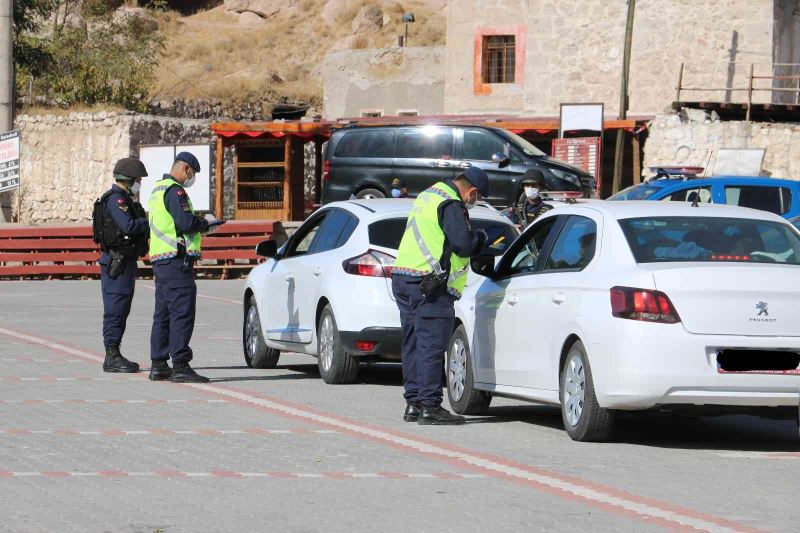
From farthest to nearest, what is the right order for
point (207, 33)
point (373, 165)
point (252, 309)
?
1. point (207, 33)
2. point (373, 165)
3. point (252, 309)

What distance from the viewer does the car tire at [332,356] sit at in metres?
14.7

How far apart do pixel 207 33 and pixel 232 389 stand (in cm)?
7443

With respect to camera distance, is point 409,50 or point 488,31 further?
point 409,50

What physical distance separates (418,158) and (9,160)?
789 centimetres

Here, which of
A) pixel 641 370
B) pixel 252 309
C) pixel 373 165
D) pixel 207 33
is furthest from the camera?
pixel 207 33

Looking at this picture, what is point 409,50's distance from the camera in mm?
56312

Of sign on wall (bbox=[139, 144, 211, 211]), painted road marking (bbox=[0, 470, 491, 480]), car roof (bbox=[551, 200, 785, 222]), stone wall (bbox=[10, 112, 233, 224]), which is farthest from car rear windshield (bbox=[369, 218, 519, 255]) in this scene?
stone wall (bbox=[10, 112, 233, 224])

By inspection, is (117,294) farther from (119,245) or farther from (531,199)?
(531,199)

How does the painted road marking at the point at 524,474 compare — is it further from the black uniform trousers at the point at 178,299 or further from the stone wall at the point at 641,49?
the stone wall at the point at 641,49

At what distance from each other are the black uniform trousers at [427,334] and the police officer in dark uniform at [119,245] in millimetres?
4402

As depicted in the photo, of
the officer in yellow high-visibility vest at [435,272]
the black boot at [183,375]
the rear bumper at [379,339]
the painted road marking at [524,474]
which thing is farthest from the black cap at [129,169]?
the officer in yellow high-visibility vest at [435,272]

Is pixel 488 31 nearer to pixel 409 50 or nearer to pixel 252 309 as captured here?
pixel 409 50

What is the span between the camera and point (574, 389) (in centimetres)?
1098

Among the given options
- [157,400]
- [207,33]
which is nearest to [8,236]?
[157,400]
